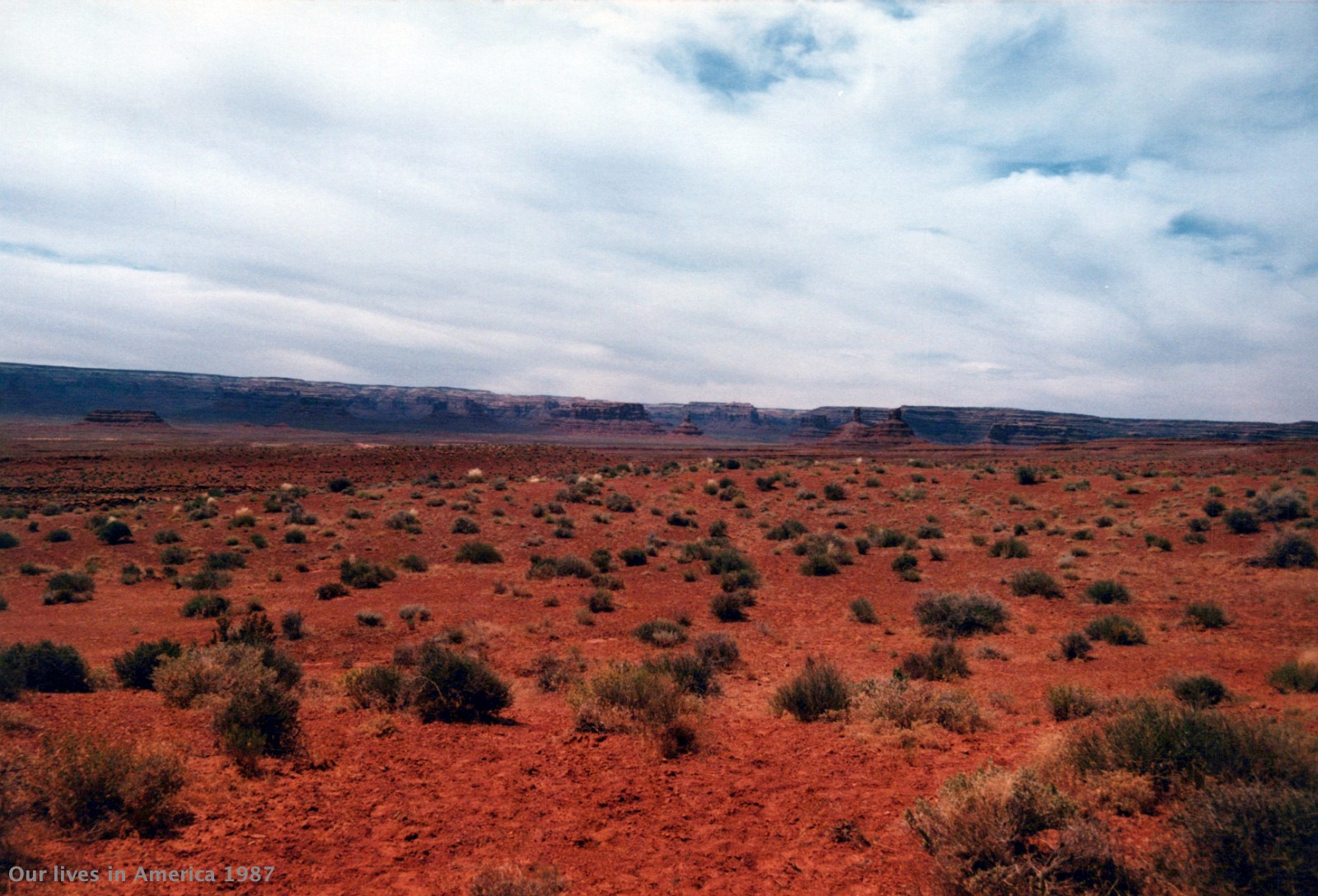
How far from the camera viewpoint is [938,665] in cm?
1221

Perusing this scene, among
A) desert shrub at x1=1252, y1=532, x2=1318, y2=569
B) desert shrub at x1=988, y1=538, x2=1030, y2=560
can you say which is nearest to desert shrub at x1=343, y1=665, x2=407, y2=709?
desert shrub at x1=988, y1=538, x2=1030, y2=560

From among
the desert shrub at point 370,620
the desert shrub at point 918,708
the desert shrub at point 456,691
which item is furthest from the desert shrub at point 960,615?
the desert shrub at point 370,620

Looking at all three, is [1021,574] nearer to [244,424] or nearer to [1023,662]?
[1023,662]

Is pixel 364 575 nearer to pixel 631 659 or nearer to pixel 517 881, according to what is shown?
pixel 631 659

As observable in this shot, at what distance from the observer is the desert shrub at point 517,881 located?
4.66 meters

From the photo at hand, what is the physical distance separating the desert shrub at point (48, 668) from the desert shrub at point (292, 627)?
515cm

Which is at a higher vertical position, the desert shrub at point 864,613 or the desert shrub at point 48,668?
the desert shrub at point 48,668

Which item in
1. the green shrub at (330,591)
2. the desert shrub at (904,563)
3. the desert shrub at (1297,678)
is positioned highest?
the desert shrub at (1297,678)

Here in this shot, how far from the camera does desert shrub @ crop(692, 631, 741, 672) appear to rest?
42.2 ft

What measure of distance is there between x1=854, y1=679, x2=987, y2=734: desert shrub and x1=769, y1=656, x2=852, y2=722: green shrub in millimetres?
301

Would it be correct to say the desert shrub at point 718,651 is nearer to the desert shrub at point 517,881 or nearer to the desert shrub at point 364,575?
the desert shrub at point 517,881

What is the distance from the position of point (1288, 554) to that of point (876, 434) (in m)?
137

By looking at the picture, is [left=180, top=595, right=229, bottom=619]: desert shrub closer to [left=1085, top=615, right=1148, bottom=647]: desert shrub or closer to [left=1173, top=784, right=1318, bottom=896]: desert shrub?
[left=1173, top=784, right=1318, bottom=896]: desert shrub

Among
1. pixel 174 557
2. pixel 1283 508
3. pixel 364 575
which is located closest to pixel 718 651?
pixel 364 575
